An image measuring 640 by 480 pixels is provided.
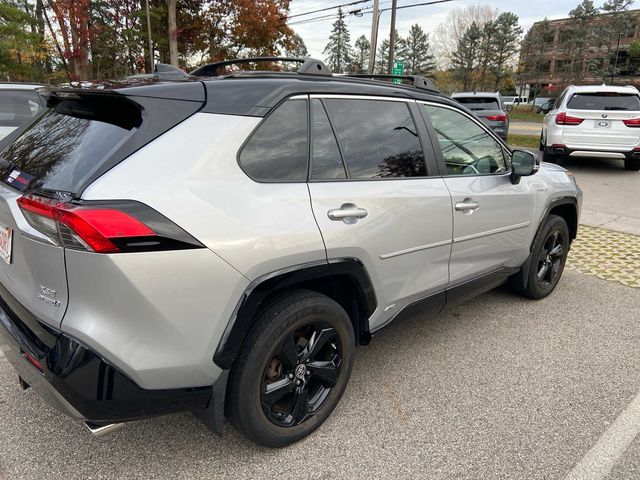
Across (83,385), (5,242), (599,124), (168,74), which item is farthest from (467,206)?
(599,124)

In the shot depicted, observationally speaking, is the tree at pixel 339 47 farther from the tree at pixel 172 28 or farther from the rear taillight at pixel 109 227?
the rear taillight at pixel 109 227

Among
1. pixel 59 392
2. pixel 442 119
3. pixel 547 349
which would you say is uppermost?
pixel 442 119

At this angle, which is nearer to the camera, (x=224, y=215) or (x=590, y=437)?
(x=224, y=215)

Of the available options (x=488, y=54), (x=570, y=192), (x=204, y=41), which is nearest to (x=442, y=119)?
(x=570, y=192)

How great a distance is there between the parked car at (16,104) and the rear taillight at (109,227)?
5688 mm

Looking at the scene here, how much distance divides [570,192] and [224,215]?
338cm

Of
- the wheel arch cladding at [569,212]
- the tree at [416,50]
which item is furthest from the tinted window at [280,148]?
the tree at [416,50]

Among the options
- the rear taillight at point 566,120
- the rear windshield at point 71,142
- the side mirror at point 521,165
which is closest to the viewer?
the rear windshield at point 71,142

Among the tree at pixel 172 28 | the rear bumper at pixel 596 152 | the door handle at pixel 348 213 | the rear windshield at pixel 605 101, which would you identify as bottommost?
the rear bumper at pixel 596 152

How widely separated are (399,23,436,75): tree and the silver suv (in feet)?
252

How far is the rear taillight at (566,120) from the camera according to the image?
32.6 feet

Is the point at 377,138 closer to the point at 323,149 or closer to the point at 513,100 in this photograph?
the point at 323,149

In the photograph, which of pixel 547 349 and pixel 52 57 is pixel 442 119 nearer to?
pixel 547 349

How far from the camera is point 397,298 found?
264 cm
